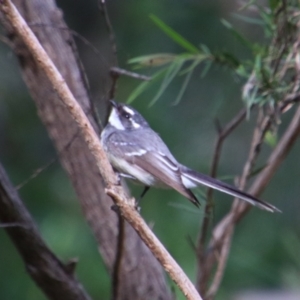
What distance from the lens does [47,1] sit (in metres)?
2.89

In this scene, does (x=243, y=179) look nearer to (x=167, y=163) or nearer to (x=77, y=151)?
(x=167, y=163)

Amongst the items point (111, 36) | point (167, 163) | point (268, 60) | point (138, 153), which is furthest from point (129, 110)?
point (111, 36)

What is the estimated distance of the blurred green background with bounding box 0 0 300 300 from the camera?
5.12 meters

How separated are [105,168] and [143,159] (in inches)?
33.8

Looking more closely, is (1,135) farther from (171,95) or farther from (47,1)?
(47,1)

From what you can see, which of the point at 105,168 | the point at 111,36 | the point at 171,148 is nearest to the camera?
the point at 105,168

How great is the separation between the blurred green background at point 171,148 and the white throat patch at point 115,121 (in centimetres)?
162

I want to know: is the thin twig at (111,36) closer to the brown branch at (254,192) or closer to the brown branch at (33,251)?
the brown branch at (33,251)

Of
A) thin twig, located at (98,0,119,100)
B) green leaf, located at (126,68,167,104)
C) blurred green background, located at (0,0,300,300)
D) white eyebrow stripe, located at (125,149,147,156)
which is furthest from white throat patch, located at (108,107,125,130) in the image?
blurred green background, located at (0,0,300,300)

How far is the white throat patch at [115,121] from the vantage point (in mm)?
3307

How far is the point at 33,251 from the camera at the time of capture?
2525mm

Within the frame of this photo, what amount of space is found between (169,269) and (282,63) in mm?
1139

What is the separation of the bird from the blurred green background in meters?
1.64

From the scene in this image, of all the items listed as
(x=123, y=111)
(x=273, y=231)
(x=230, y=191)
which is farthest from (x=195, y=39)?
(x=230, y=191)
